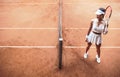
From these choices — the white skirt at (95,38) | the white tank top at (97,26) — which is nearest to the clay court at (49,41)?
the white skirt at (95,38)

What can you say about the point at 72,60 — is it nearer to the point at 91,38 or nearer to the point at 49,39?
the point at 91,38

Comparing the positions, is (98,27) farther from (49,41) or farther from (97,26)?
(49,41)

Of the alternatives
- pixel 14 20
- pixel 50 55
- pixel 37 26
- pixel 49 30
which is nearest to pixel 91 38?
pixel 50 55

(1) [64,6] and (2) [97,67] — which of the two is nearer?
(2) [97,67]

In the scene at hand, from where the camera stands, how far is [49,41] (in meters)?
8.11

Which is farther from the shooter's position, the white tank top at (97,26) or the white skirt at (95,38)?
the white skirt at (95,38)

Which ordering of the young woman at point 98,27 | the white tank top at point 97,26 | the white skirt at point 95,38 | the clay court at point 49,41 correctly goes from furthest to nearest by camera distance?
the clay court at point 49,41 < the white skirt at point 95,38 < the white tank top at point 97,26 < the young woman at point 98,27

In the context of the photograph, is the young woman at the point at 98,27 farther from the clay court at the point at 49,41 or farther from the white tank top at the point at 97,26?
the clay court at the point at 49,41

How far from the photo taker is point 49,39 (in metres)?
8.23

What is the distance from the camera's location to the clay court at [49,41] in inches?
260

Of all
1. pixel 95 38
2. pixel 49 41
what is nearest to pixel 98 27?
pixel 95 38

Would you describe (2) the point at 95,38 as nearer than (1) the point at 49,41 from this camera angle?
Yes

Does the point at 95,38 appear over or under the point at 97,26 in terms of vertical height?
under

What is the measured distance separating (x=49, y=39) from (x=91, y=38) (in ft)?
7.16
